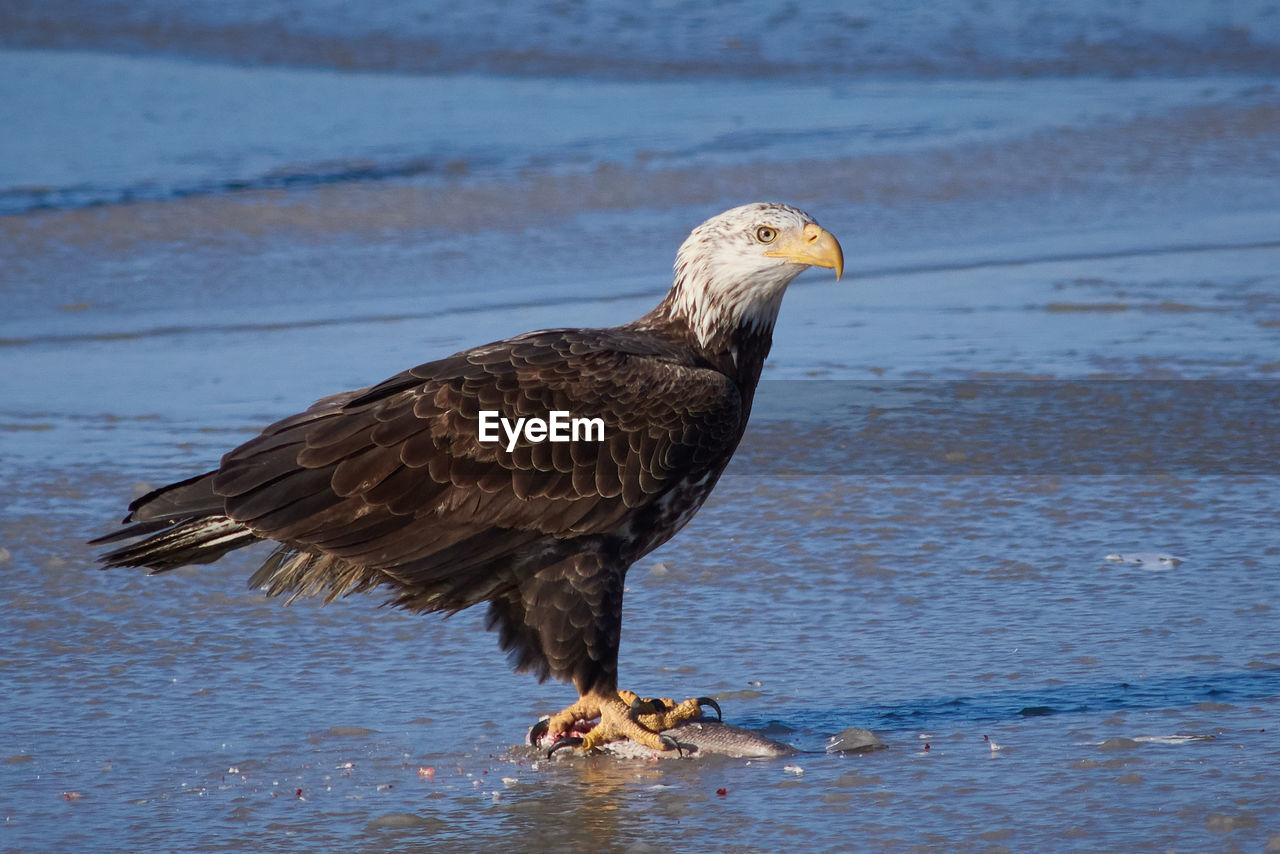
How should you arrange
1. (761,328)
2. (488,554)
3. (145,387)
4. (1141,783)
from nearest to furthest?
(1141,783) < (488,554) < (761,328) < (145,387)

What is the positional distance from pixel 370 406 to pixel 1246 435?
3.18 m

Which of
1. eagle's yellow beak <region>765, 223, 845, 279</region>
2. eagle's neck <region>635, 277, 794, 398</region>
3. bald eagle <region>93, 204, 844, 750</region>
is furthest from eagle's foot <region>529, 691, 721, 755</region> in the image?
eagle's yellow beak <region>765, 223, 845, 279</region>

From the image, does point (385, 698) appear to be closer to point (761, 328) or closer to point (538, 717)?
point (538, 717)

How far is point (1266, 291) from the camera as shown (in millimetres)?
7980

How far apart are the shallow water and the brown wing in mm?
436

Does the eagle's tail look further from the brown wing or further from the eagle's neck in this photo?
the eagle's neck

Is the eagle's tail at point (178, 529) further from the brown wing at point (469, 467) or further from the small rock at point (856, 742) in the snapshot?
the small rock at point (856, 742)

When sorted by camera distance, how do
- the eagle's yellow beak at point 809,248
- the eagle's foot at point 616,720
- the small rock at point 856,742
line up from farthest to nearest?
the eagle's yellow beak at point 809,248 → the eagle's foot at point 616,720 → the small rock at point 856,742


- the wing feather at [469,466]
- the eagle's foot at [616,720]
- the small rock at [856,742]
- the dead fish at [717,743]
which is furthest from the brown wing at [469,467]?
the small rock at [856,742]

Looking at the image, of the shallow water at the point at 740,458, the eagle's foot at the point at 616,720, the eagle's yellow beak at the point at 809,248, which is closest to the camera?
the shallow water at the point at 740,458

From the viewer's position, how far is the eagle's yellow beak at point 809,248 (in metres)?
4.51

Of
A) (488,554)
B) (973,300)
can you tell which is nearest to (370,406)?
(488,554)

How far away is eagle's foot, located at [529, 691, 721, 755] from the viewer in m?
4.22

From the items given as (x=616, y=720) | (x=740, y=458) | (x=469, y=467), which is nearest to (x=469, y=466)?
(x=469, y=467)
